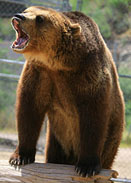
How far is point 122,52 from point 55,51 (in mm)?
11916

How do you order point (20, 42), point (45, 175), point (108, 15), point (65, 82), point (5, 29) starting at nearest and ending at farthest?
point (20, 42) < point (45, 175) < point (65, 82) < point (5, 29) < point (108, 15)

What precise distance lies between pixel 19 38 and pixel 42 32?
0.23 m

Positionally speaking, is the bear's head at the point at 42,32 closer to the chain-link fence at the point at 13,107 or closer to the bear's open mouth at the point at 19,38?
the bear's open mouth at the point at 19,38

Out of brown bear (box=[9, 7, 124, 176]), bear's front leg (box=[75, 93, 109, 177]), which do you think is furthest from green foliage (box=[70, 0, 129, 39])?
bear's front leg (box=[75, 93, 109, 177])

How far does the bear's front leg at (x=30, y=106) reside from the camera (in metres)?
3.41

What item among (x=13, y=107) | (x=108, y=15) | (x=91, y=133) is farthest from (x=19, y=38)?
(x=108, y=15)

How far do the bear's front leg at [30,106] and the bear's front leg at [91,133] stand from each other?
1.46 feet

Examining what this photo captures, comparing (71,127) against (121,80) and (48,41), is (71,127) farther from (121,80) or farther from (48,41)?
(121,80)

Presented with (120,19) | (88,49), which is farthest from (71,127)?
(120,19)

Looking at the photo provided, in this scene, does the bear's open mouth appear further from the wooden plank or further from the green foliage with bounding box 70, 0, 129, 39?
the green foliage with bounding box 70, 0, 129, 39

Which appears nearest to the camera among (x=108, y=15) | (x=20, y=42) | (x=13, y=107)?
(x=20, y=42)

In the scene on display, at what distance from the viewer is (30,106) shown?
3438 mm

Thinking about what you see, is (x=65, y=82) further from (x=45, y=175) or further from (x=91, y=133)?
(x=45, y=175)

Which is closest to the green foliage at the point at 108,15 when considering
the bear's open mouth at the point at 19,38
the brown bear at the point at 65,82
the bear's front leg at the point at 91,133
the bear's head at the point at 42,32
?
the brown bear at the point at 65,82
